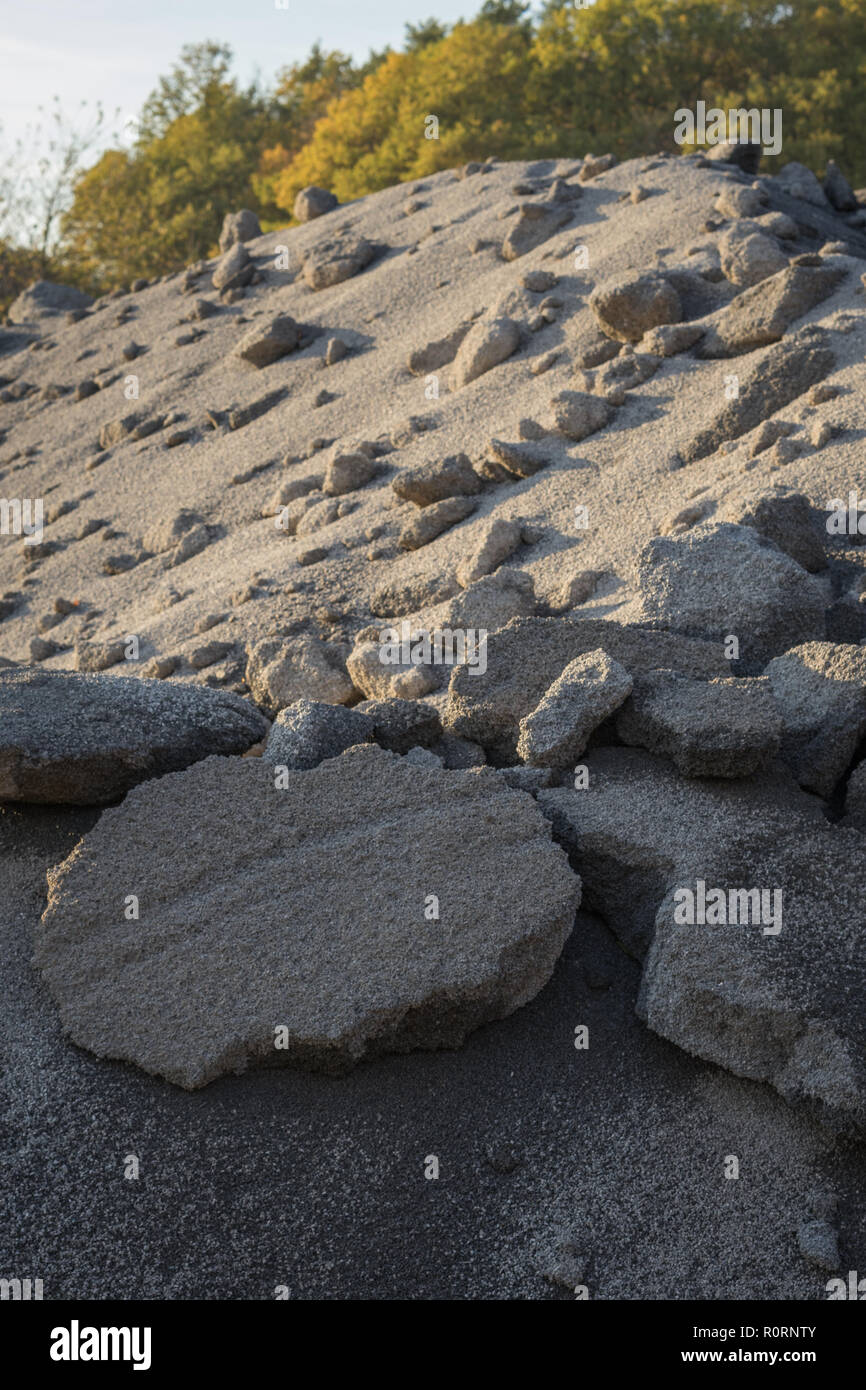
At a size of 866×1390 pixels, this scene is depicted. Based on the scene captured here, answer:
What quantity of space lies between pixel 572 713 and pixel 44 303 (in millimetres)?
18024

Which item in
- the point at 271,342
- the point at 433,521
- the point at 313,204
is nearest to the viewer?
the point at 433,521

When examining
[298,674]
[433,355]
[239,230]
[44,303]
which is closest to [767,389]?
[298,674]

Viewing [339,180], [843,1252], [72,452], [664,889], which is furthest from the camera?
[339,180]

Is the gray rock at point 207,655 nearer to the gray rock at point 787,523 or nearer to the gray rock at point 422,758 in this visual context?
the gray rock at point 422,758

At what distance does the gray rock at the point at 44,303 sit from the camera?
1953 cm

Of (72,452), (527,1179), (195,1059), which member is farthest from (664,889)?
(72,452)

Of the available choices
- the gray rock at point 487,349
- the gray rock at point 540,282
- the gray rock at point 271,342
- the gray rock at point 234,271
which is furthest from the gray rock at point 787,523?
the gray rock at point 234,271

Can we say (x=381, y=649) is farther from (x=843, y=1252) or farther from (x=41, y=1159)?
(x=843, y=1252)

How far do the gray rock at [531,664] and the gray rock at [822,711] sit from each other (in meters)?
0.33

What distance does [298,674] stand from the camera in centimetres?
631

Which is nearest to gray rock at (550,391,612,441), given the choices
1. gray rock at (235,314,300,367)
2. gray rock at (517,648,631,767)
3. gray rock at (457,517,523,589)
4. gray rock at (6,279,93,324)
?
gray rock at (457,517,523,589)

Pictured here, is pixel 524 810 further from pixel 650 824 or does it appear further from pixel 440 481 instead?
pixel 440 481

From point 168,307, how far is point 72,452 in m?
3.66

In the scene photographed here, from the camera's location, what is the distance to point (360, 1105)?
→ 12.0ft
